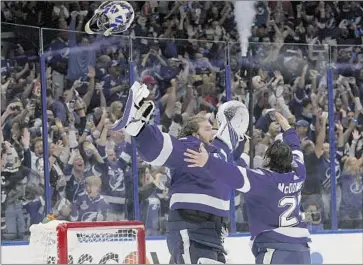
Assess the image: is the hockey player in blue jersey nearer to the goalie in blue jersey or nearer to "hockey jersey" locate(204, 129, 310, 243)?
"hockey jersey" locate(204, 129, 310, 243)

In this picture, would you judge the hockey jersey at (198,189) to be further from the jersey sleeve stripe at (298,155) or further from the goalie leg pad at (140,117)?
the goalie leg pad at (140,117)

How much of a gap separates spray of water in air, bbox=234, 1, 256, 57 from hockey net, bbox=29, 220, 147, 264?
502cm

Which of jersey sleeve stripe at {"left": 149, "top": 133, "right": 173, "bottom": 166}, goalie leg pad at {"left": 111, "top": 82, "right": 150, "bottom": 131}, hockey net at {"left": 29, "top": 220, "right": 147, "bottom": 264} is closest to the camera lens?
goalie leg pad at {"left": 111, "top": 82, "right": 150, "bottom": 131}

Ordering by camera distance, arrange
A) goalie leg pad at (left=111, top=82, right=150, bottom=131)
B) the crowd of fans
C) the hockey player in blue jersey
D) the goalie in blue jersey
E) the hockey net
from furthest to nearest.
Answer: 1. the crowd of fans
2. the goalie in blue jersey
3. the hockey player in blue jersey
4. the hockey net
5. goalie leg pad at (left=111, top=82, right=150, bottom=131)

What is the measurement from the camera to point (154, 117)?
7047 millimetres

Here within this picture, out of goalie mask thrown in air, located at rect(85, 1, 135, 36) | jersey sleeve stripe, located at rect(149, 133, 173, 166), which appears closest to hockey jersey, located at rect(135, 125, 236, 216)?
jersey sleeve stripe, located at rect(149, 133, 173, 166)

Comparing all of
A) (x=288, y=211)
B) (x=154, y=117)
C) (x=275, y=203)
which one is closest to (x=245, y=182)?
(x=275, y=203)

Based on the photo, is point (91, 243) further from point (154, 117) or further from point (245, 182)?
point (154, 117)

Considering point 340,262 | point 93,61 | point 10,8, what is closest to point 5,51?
point 93,61

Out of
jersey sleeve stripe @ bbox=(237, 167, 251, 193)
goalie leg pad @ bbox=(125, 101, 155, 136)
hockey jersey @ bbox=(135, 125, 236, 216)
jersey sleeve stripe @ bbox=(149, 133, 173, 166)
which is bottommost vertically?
hockey jersey @ bbox=(135, 125, 236, 216)

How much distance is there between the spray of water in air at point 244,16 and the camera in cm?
940

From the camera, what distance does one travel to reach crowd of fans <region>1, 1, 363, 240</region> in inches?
260

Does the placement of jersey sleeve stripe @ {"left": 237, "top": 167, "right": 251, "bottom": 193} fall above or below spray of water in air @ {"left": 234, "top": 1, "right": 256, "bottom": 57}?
below

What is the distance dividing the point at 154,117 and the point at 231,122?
2.31 metres
